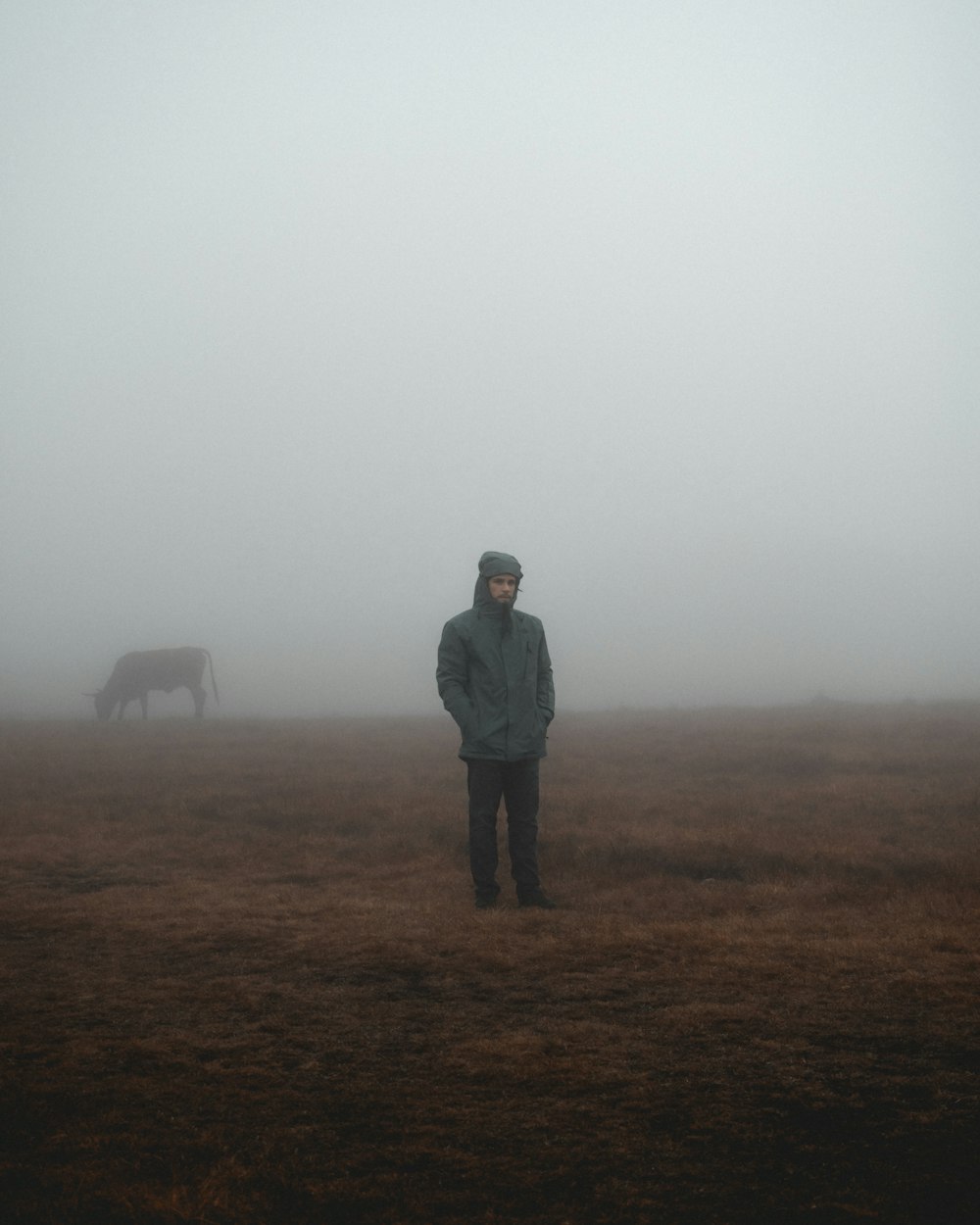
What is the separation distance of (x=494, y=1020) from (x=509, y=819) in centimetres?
308

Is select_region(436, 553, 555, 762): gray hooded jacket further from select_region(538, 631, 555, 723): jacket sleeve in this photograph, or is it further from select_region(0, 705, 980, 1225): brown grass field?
select_region(0, 705, 980, 1225): brown grass field

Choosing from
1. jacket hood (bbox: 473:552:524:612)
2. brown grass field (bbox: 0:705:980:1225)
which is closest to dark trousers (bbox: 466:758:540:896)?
brown grass field (bbox: 0:705:980:1225)

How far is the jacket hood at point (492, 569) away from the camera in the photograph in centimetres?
759

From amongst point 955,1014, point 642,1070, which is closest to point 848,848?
point 955,1014

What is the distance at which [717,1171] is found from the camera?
2789mm

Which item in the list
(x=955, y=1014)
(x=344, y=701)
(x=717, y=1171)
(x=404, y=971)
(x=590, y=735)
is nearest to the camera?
(x=717, y=1171)

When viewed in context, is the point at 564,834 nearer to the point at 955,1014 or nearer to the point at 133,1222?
the point at 955,1014

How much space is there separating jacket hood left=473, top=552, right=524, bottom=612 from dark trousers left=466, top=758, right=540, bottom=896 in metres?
1.31

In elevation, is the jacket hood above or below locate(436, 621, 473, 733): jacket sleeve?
above

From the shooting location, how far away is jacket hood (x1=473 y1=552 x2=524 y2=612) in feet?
24.9

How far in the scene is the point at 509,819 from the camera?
742 cm

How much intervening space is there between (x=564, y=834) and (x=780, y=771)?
6.14 m

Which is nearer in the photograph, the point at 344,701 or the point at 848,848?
the point at 848,848

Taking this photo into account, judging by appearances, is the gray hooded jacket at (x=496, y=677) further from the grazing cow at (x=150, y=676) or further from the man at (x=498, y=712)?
the grazing cow at (x=150, y=676)
